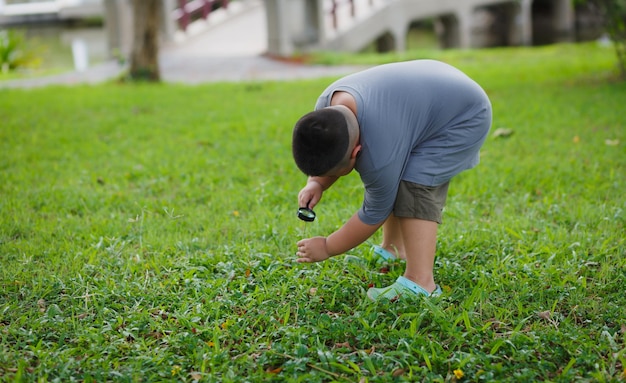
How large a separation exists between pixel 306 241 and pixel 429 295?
1.77 feet

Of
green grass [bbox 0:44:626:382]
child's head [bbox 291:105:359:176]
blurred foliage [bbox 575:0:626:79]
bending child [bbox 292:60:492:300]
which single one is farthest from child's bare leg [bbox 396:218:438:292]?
blurred foliage [bbox 575:0:626:79]

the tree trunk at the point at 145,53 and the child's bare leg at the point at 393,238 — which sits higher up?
the tree trunk at the point at 145,53

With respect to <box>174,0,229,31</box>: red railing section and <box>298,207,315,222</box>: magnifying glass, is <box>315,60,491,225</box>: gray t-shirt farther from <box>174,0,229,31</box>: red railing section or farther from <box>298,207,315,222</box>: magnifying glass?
<box>174,0,229,31</box>: red railing section

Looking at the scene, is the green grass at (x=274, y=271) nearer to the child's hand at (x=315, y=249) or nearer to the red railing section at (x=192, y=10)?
the child's hand at (x=315, y=249)

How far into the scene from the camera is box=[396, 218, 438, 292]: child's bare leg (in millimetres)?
2732

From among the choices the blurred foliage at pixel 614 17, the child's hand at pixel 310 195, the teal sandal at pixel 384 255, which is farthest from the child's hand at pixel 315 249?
the blurred foliage at pixel 614 17

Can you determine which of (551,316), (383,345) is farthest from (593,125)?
(383,345)

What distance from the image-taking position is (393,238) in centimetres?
327

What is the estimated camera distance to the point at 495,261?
3174 millimetres

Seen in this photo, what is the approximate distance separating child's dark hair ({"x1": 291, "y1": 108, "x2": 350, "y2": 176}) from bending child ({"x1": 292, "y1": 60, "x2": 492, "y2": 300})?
0.05 ft

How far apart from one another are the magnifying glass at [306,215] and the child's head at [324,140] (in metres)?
0.31

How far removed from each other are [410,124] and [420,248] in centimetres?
50

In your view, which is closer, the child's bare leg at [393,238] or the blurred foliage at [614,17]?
the child's bare leg at [393,238]

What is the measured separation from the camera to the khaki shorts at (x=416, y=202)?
2.69m
